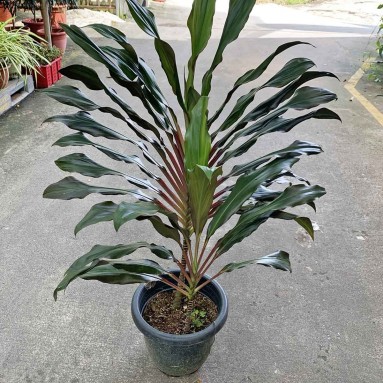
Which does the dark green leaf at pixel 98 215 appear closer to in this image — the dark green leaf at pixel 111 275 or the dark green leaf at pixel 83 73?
the dark green leaf at pixel 111 275

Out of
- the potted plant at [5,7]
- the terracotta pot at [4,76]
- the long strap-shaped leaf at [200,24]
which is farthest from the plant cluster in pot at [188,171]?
the potted plant at [5,7]

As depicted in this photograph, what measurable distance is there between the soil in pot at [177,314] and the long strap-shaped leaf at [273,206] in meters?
0.35

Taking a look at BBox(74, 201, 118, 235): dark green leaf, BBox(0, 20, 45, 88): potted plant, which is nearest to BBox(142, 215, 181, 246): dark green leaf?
BBox(74, 201, 118, 235): dark green leaf

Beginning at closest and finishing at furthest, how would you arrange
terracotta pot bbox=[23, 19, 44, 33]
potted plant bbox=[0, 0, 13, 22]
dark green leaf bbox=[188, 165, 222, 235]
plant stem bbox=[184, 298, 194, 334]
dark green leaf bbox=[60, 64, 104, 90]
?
dark green leaf bbox=[188, 165, 222, 235] < dark green leaf bbox=[60, 64, 104, 90] < plant stem bbox=[184, 298, 194, 334] < potted plant bbox=[0, 0, 13, 22] < terracotta pot bbox=[23, 19, 44, 33]

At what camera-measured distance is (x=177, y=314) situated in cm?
172

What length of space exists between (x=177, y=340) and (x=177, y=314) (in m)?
0.18

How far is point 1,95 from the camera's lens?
3.83 meters

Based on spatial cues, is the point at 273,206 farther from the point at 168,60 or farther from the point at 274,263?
the point at 168,60

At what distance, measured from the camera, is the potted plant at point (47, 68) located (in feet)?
14.9

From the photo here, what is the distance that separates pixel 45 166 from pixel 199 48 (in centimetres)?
217

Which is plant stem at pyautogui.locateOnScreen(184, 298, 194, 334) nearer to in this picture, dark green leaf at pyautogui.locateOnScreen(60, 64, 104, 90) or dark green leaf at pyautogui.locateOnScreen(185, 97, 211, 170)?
dark green leaf at pyautogui.locateOnScreen(185, 97, 211, 170)

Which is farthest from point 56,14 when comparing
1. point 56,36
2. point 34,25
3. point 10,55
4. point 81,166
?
point 81,166

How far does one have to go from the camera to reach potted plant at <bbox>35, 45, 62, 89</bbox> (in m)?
4.55

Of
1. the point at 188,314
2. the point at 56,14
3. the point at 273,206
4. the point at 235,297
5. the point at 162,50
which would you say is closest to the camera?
the point at 273,206
